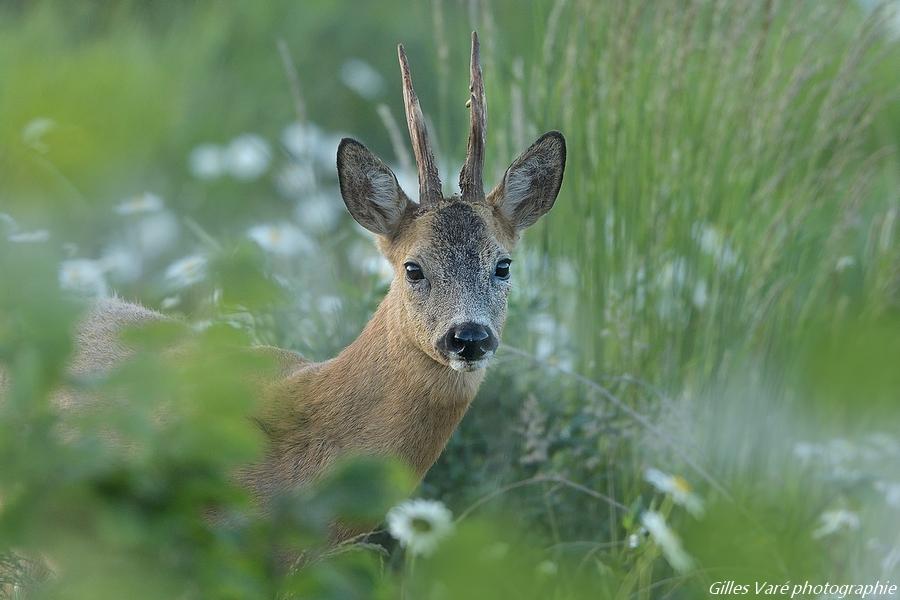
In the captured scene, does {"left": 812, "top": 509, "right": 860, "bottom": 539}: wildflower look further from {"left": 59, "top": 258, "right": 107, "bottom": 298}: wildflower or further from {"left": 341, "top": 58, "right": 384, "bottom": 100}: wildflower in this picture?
{"left": 341, "top": 58, "right": 384, "bottom": 100}: wildflower

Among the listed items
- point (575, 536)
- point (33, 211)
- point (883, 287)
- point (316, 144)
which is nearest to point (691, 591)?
point (575, 536)

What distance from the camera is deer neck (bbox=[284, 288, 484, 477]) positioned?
3.80 m

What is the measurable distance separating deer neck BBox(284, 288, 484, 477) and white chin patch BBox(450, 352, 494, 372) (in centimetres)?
15

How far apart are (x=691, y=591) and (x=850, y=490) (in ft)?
3.44

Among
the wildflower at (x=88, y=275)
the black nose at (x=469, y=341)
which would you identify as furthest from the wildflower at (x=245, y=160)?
the black nose at (x=469, y=341)

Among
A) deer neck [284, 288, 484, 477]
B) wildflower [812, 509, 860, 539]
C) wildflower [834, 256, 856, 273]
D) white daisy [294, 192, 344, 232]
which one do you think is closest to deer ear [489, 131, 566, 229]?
deer neck [284, 288, 484, 477]

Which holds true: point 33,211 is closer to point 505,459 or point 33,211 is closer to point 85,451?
point 505,459

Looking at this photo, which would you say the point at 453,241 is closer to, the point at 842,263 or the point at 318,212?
the point at 318,212

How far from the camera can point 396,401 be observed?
3.84 metres

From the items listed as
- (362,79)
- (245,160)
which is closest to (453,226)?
(245,160)

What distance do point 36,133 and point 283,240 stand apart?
1.50 meters


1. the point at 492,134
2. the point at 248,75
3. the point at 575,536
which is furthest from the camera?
the point at 248,75

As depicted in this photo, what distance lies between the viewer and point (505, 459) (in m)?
4.91

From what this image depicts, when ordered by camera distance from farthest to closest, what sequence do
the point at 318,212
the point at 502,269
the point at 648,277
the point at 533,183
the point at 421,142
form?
1. the point at 318,212
2. the point at 648,277
3. the point at 533,183
4. the point at 502,269
5. the point at 421,142
